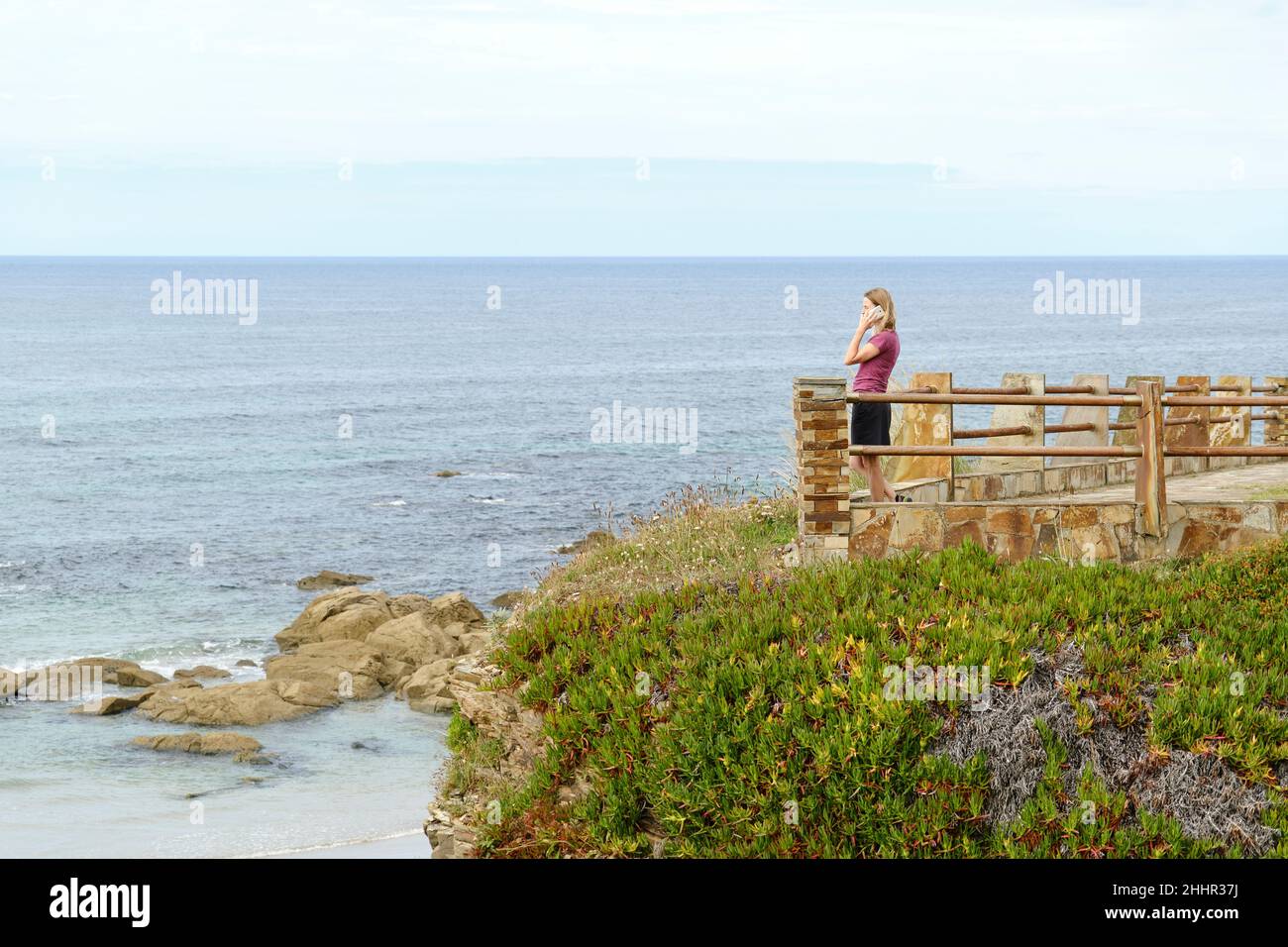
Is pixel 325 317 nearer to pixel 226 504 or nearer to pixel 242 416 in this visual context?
pixel 242 416

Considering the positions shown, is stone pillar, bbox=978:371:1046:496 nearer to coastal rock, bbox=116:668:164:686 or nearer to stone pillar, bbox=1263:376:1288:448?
stone pillar, bbox=1263:376:1288:448

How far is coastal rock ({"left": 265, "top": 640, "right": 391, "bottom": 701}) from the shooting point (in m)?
22.7

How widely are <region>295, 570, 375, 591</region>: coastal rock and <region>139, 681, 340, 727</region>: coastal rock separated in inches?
333

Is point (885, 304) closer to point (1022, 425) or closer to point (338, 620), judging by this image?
point (1022, 425)

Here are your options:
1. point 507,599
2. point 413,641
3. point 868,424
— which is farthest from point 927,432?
point 507,599

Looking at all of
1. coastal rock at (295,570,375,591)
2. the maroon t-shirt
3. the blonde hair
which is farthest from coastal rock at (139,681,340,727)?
the blonde hair

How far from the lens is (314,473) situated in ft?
158

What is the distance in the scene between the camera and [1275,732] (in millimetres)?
7621

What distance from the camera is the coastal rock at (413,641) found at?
23.9m

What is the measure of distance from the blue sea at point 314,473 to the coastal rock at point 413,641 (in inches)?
59.4

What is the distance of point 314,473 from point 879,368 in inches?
1470
